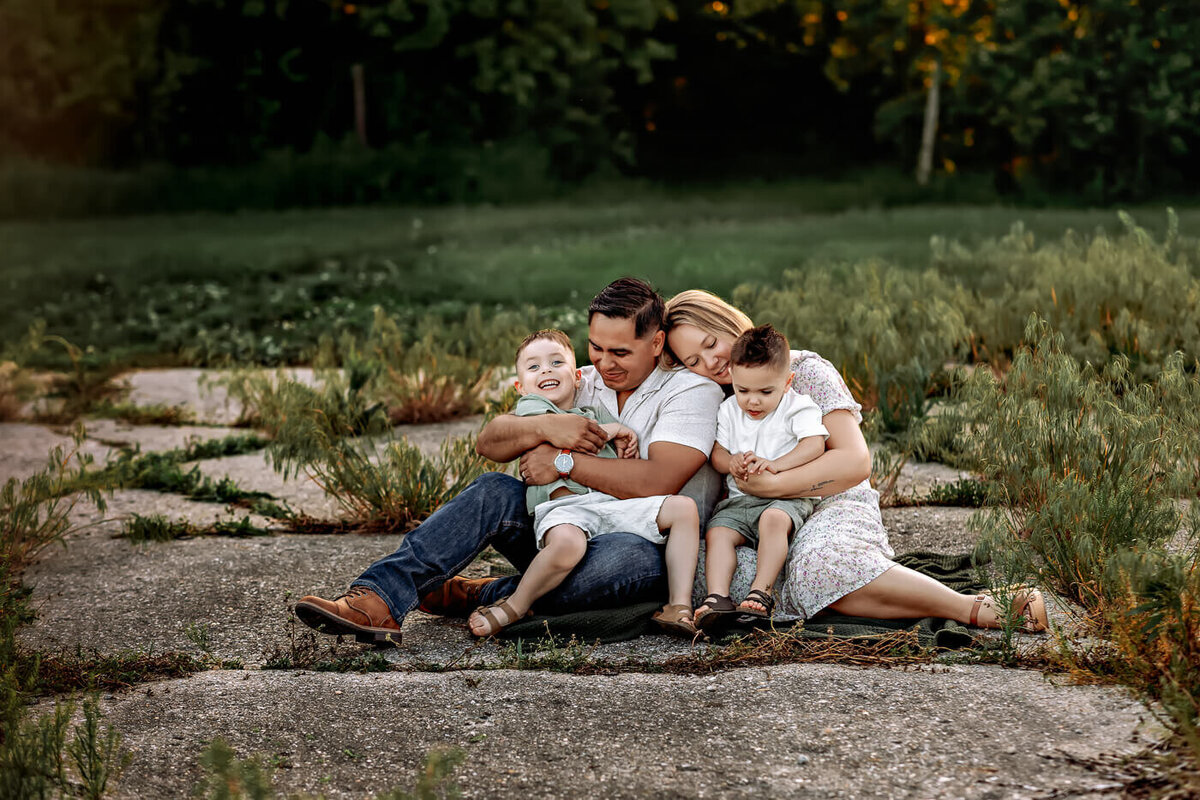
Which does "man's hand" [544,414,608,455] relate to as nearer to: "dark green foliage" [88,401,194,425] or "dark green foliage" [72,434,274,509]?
"dark green foliage" [72,434,274,509]

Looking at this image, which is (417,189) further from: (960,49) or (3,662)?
(3,662)

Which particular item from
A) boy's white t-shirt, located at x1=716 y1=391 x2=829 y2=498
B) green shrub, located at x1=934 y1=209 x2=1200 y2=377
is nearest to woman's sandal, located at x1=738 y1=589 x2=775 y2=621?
boy's white t-shirt, located at x1=716 y1=391 x2=829 y2=498

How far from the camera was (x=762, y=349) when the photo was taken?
13.4ft

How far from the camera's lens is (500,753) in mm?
3154

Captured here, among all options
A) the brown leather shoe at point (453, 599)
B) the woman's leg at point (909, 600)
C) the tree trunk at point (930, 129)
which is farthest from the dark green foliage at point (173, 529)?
the tree trunk at point (930, 129)

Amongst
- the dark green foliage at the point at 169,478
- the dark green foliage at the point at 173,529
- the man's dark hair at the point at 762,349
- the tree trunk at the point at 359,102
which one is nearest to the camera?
the man's dark hair at the point at 762,349

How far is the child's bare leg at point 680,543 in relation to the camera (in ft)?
13.5

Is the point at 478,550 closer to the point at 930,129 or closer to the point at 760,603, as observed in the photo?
the point at 760,603

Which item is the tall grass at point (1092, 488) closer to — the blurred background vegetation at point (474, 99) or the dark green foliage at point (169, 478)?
the dark green foliage at point (169, 478)

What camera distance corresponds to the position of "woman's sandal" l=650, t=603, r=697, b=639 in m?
3.98

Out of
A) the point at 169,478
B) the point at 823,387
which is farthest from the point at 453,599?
the point at 169,478

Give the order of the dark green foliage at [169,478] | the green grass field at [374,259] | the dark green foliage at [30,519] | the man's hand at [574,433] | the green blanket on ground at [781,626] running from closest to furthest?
the green blanket on ground at [781,626] → the man's hand at [574,433] → the dark green foliage at [30,519] → the dark green foliage at [169,478] → the green grass field at [374,259]

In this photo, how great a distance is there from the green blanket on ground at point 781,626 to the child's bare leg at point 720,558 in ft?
0.55

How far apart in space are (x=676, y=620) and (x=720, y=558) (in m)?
0.28
